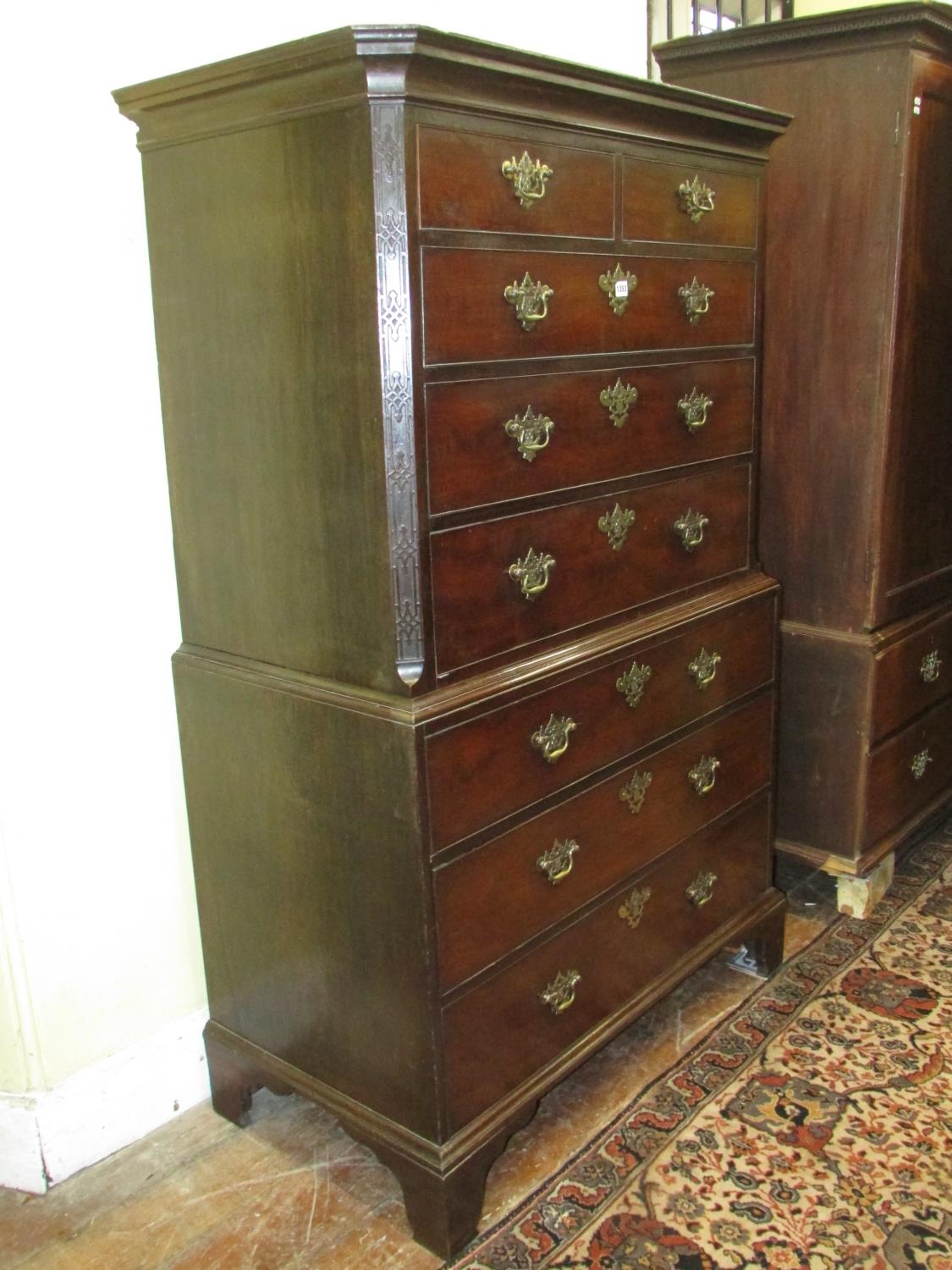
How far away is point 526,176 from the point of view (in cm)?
152

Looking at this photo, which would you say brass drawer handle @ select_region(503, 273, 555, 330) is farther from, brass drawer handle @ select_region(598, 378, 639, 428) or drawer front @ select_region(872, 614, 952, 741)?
drawer front @ select_region(872, 614, 952, 741)

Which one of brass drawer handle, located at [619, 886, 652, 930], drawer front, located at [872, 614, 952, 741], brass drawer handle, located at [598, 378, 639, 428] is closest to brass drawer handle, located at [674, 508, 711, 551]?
brass drawer handle, located at [598, 378, 639, 428]

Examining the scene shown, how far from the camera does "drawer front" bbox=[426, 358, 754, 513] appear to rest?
1.50m

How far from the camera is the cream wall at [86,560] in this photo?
5.49 ft

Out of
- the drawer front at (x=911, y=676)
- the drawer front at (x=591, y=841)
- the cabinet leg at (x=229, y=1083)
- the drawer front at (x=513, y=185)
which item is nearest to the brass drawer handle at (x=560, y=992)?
the drawer front at (x=591, y=841)

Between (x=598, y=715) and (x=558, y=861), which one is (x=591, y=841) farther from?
(x=598, y=715)

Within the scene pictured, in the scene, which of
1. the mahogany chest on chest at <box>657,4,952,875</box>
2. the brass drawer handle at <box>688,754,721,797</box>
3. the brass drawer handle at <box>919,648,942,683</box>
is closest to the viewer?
the brass drawer handle at <box>688,754,721,797</box>

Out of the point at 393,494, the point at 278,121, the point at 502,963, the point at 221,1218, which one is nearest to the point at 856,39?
the point at 278,121

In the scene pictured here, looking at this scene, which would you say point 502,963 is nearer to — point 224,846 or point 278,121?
point 224,846

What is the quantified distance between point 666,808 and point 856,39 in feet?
5.11

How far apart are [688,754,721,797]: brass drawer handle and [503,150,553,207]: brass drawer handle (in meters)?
1.05

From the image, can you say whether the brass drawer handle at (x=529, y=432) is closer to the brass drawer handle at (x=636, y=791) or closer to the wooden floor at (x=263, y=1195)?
the brass drawer handle at (x=636, y=791)

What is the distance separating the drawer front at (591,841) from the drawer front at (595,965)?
0.16 feet

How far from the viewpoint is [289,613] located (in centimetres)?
164
